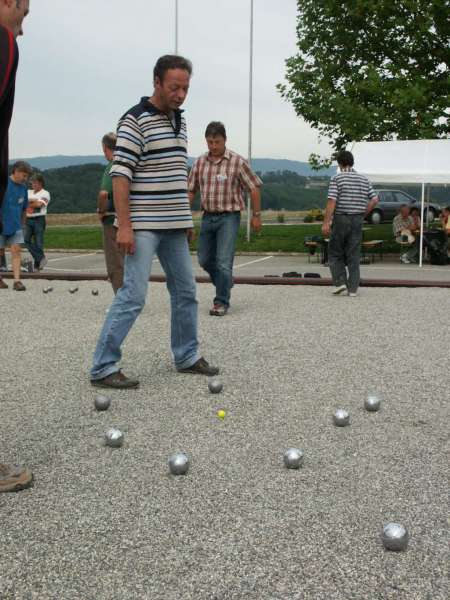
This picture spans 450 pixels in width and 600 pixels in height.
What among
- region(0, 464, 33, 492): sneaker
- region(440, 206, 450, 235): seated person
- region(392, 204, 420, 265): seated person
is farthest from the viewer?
region(392, 204, 420, 265): seated person

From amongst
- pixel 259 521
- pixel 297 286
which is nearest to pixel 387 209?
pixel 297 286

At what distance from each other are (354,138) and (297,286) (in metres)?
9.75

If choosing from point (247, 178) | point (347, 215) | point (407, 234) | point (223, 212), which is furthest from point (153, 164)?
point (407, 234)

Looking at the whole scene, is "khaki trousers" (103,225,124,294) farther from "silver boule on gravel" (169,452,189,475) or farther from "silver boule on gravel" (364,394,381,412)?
"silver boule on gravel" (169,452,189,475)

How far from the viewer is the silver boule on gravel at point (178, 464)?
361 centimetres

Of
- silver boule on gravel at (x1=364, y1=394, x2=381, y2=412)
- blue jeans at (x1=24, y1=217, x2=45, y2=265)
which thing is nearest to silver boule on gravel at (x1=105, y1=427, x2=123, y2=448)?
silver boule on gravel at (x1=364, y1=394, x2=381, y2=412)

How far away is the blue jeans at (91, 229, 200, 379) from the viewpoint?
5.26m

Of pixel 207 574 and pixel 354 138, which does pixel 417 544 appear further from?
pixel 354 138

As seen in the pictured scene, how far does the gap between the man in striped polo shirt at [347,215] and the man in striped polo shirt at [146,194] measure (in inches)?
211

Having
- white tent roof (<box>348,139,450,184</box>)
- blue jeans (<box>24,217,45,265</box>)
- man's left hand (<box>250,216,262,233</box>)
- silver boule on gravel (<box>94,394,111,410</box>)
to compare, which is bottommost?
silver boule on gravel (<box>94,394,111,410</box>)

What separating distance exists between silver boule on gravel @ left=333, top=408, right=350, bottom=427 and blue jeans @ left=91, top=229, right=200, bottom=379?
1.61 meters

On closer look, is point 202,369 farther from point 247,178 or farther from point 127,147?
point 247,178

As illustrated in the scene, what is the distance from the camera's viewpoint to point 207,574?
2639 mm

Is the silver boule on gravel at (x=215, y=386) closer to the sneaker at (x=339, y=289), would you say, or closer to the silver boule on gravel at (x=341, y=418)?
the silver boule on gravel at (x=341, y=418)
